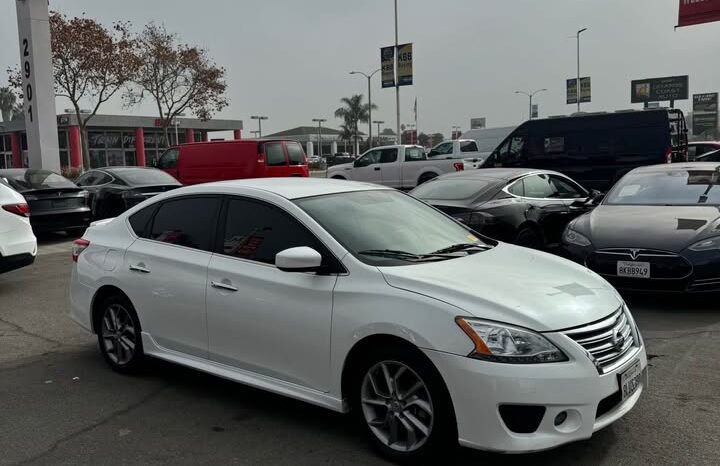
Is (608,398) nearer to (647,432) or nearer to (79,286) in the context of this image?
(647,432)

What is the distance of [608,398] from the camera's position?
129 inches

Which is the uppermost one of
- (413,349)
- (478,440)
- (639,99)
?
(639,99)

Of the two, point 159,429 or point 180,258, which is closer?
point 159,429

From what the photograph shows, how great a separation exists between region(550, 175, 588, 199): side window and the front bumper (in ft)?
21.3

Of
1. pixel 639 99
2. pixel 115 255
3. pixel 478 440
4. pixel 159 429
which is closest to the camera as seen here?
pixel 478 440

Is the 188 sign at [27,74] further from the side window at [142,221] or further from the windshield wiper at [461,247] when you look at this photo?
the windshield wiper at [461,247]

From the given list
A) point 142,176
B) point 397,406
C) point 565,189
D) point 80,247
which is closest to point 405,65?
point 142,176

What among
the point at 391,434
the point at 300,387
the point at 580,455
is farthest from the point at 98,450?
the point at 580,455

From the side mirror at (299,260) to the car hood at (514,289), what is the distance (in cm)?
39

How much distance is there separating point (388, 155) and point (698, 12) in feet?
39.4

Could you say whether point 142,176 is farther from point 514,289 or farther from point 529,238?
point 514,289

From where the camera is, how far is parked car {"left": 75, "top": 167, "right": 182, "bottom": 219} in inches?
540

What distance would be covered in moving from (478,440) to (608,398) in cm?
71

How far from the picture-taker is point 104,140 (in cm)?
5447
